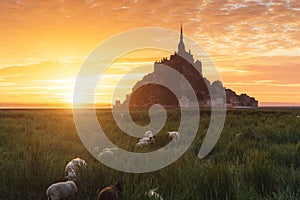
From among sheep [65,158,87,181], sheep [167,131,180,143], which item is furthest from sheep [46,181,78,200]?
sheep [167,131,180,143]

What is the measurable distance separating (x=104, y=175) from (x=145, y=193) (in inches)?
42.5

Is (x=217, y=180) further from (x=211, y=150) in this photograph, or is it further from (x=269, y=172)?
(x=211, y=150)

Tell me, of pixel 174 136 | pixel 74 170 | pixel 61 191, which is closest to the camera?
pixel 61 191

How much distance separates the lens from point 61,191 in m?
3.44

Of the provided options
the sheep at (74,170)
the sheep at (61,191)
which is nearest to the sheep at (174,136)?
the sheep at (74,170)

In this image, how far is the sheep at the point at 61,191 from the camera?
342cm

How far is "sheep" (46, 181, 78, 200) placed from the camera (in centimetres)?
342

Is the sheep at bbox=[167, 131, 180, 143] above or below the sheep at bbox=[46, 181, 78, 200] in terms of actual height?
above

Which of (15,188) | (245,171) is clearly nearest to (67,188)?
(15,188)

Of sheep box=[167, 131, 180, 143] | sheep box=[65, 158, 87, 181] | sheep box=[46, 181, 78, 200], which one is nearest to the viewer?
sheep box=[46, 181, 78, 200]

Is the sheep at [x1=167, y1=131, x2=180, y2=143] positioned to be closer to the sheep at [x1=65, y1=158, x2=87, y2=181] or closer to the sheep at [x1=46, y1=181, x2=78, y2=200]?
the sheep at [x1=65, y1=158, x2=87, y2=181]

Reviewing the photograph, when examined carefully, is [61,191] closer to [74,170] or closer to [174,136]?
[74,170]

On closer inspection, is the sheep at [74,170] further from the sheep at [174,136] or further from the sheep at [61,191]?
the sheep at [174,136]

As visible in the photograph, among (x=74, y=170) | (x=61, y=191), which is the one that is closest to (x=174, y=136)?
(x=74, y=170)
